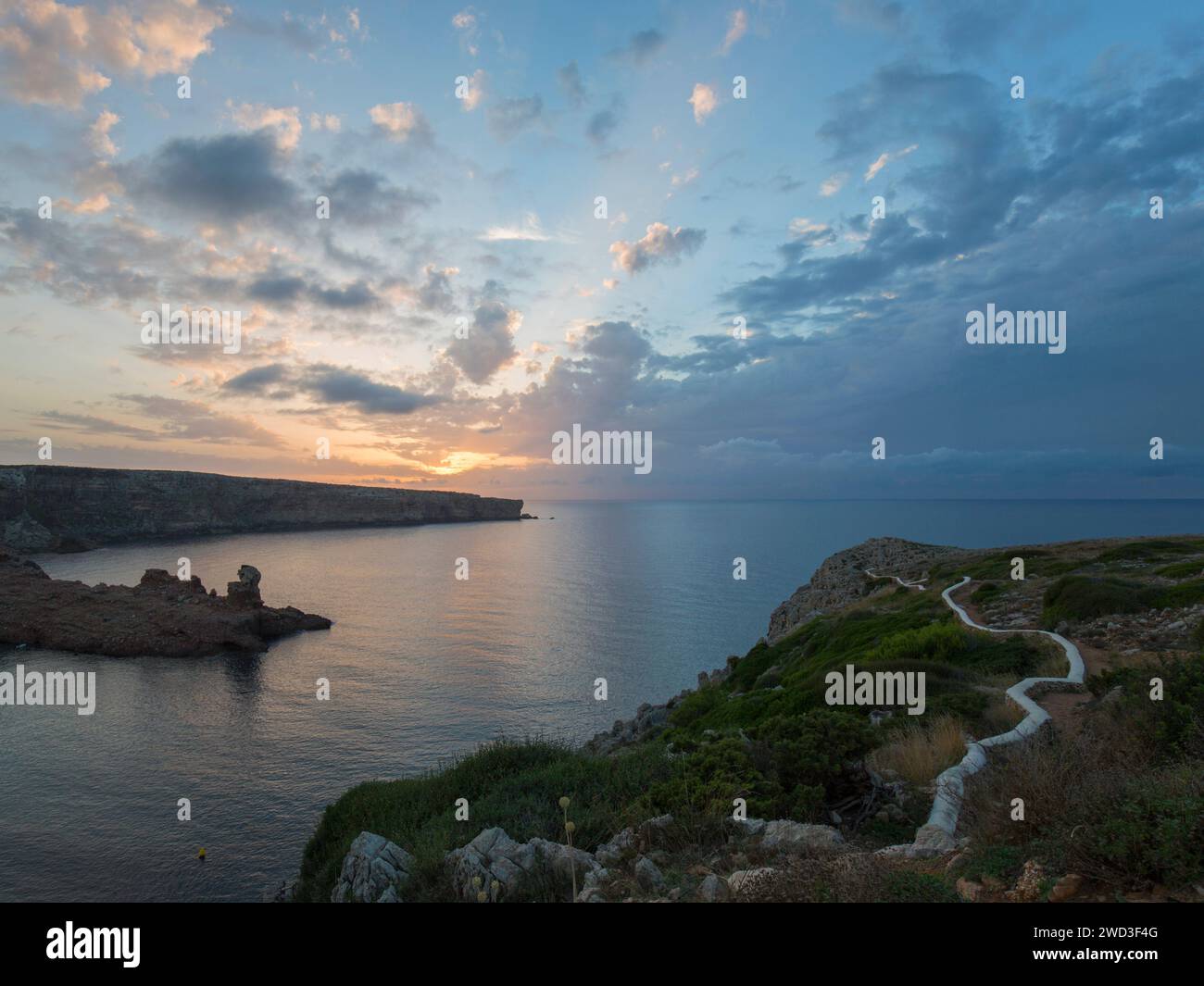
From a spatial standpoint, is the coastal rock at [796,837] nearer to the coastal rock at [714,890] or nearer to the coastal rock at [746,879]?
the coastal rock at [746,879]

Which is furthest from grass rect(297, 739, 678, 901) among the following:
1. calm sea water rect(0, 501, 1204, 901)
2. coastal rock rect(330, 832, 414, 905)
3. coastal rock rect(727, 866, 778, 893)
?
calm sea water rect(0, 501, 1204, 901)

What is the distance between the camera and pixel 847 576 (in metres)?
59.2

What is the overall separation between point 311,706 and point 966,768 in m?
47.0

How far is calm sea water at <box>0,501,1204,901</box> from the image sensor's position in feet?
88.1

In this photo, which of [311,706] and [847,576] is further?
[847,576]

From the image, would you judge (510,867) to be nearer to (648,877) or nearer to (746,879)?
(648,877)

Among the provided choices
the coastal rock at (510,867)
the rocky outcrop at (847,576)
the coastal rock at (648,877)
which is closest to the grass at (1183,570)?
the rocky outcrop at (847,576)

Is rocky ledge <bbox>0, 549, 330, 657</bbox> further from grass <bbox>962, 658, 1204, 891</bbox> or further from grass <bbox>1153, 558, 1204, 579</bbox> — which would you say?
grass <bbox>1153, 558, 1204, 579</bbox>

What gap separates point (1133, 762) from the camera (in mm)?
7324

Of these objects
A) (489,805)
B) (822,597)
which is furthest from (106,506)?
(489,805)
